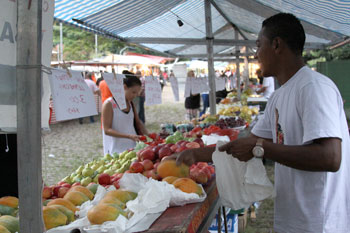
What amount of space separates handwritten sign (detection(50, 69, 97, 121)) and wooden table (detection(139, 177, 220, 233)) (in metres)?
0.73

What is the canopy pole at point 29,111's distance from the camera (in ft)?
3.46

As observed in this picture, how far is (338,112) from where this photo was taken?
61.2 inches

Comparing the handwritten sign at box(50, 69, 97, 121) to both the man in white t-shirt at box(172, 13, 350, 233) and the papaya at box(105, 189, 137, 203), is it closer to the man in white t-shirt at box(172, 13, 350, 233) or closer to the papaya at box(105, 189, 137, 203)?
the papaya at box(105, 189, 137, 203)

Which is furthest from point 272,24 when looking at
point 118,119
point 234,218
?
point 118,119

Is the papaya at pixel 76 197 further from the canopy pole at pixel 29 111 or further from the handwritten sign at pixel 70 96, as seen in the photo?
the canopy pole at pixel 29 111

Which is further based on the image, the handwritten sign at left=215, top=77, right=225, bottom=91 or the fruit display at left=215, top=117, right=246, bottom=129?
the handwritten sign at left=215, top=77, right=225, bottom=91

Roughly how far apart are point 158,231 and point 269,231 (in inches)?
127

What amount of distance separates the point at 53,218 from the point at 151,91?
3296mm

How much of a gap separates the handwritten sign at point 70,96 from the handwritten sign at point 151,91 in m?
2.64

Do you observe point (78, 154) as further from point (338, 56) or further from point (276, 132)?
point (338, 56)

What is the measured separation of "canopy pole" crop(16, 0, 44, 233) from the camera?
3.46 feet

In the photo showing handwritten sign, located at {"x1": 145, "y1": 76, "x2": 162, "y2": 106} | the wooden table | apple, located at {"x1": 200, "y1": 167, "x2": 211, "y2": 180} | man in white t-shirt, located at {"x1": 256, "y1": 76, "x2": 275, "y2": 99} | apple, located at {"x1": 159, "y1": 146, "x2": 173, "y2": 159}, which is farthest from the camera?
man in white t-shirt, located at {"x1": 256, "y1": 76, "x2": 275, "y2": 99}

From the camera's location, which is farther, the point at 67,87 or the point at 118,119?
the point at 118,119

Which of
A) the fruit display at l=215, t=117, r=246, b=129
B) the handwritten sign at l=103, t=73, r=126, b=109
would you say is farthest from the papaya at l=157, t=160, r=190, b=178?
the fruit display at l=215, t=117, r=246, b=129
